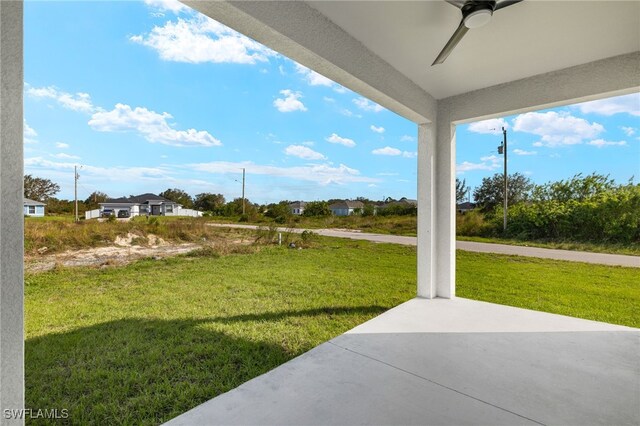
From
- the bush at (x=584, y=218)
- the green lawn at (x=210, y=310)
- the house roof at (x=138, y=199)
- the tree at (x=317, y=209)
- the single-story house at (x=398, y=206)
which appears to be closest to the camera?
the green lawn at (x=210, y=310)

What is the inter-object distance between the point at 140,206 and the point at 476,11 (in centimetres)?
377

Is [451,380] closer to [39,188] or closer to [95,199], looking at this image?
[39,188]

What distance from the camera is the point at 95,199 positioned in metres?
3.09

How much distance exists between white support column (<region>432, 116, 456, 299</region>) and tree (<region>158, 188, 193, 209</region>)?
3.12 metres

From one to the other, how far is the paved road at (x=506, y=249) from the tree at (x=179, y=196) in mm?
577

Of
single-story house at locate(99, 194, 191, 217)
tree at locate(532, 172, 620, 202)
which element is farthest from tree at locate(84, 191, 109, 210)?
tree at locate(532, 172, 620, 202)

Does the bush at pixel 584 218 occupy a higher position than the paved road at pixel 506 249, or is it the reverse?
the bush at pixel 584 218

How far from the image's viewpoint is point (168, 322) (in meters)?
2.81

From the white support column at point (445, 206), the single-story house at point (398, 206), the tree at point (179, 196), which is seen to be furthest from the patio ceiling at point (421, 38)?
the single-story house at point (398, 206)

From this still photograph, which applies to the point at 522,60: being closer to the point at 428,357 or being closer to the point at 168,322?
the point at 428,357

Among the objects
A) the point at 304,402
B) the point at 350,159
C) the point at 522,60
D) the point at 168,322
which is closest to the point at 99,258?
the point at 168,322

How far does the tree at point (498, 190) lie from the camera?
5.04 m

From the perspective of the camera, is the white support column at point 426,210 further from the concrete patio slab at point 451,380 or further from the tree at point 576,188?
the tree at point 576,188

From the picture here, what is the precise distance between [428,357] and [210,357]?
167 cm
